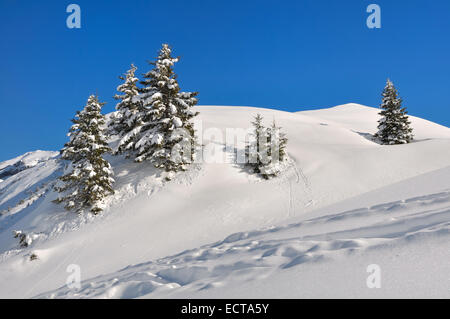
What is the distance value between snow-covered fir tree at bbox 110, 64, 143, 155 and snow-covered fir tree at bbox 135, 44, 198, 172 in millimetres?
697

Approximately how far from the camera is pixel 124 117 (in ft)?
70.0

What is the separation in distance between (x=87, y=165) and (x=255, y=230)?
1384cm

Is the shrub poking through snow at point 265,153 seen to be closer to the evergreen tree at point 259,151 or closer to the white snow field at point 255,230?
the evergreen tree at point 259,151

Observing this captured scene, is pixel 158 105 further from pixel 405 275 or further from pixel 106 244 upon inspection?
pixel 405 275

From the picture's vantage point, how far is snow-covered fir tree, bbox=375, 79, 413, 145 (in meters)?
27.4

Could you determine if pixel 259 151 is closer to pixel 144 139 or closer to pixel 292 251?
pixel 144 139

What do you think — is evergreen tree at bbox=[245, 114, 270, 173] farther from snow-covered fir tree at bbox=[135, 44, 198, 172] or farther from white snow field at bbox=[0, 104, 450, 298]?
snow-covered fir tree at bbox=[135, 44, 198, 172]

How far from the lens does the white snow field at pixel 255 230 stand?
361 cm

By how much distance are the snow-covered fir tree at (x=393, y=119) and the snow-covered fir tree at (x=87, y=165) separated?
1192 inches

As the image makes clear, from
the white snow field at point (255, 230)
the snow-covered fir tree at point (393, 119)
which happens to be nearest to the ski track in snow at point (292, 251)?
the white snow field at point (255, 230)

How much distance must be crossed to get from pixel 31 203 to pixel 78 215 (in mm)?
9269

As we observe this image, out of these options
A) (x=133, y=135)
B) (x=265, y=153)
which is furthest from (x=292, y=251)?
(x=133, y=135)

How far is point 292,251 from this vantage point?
4.71 m
